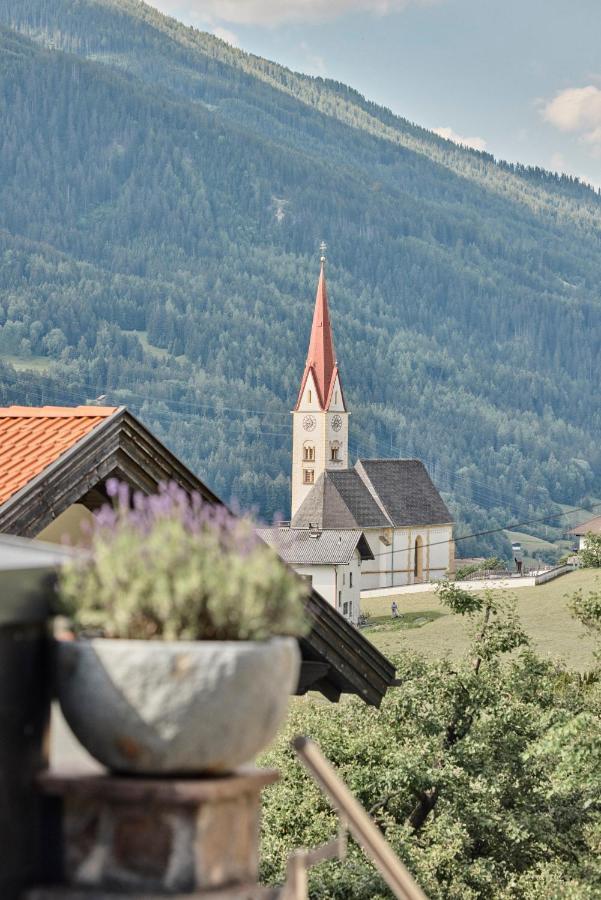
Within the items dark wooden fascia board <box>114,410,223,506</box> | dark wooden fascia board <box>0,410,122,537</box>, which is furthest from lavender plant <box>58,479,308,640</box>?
dark wooden fascia board <box>114,410,223,506</box>

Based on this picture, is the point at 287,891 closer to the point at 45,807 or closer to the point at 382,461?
the point at 45,807

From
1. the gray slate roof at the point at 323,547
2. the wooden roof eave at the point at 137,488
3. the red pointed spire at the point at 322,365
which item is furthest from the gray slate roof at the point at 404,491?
the wooden roof eave at the point at 137,488

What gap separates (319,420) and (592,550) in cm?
10542

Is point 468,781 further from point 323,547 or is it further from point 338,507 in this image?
point 338,507

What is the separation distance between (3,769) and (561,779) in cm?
1672

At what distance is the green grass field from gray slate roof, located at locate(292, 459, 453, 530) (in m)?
31.7

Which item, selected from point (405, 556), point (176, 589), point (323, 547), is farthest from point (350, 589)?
point (176, 589)

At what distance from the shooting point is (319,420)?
486 feet

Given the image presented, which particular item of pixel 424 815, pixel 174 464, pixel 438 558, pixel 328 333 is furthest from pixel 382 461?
pixel 174 464

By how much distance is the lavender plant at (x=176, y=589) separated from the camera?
2391mm

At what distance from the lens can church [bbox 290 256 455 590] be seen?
415ft

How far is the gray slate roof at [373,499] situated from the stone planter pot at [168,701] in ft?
396

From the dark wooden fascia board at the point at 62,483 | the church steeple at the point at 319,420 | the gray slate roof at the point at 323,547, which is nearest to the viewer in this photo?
the dark wooden fascia board at the point at 62,483

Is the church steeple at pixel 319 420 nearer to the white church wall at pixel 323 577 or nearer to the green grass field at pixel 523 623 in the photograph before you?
the white church wall at pixel 323 577
